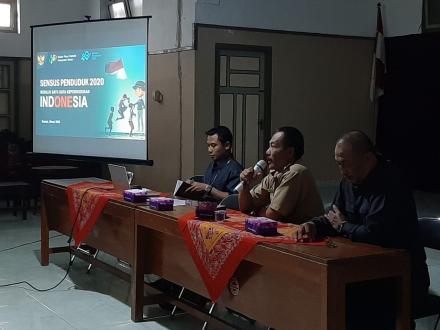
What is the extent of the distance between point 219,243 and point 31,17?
692 centimetres

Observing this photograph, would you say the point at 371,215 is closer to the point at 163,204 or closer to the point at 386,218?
the point at 386,218

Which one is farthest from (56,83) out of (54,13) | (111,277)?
(54,13)

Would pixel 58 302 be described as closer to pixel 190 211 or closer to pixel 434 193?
pixel 190 211

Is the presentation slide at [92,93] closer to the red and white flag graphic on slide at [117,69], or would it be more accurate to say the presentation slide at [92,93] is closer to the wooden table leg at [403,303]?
the red and white flag graphic on slide at [117,69]

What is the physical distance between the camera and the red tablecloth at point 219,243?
107 inches

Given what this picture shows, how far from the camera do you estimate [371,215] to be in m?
2.56

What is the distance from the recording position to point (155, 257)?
12.1 feet

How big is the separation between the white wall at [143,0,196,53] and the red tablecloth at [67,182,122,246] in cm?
358

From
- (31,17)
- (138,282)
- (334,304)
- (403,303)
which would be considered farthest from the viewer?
(31,17)

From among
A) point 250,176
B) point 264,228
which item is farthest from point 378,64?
point 264,228

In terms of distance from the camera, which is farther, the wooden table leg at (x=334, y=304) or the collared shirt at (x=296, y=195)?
the collared shirt at (x=296, y=195)

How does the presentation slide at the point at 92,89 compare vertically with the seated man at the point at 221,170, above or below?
above

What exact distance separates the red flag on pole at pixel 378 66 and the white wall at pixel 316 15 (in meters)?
0.15

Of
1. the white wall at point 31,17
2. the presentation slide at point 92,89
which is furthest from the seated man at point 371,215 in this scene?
the white wall at point 31,17
